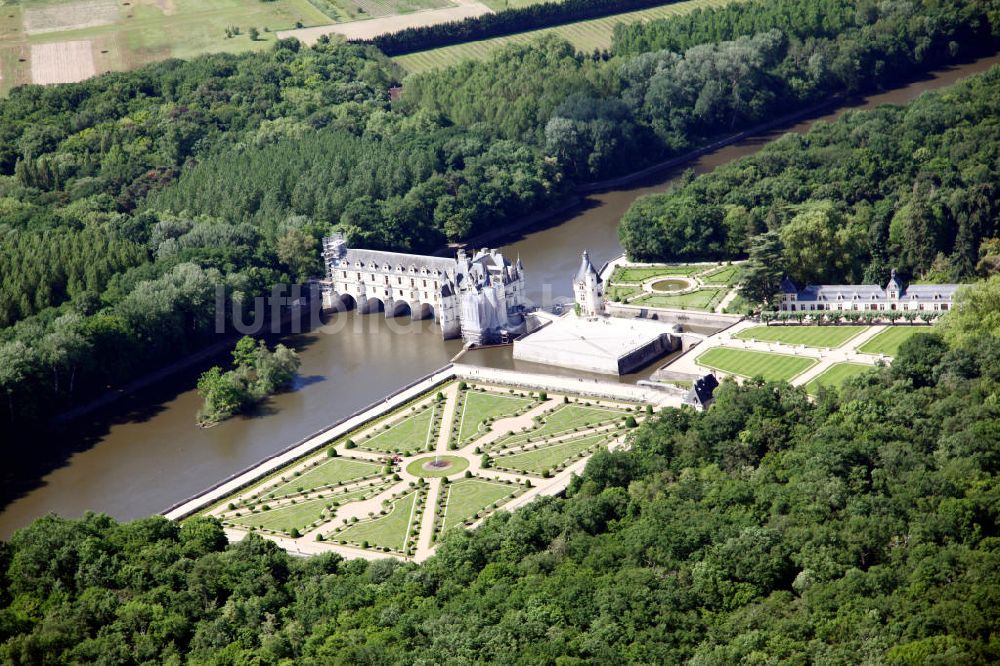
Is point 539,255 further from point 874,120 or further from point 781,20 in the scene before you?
point 781,20

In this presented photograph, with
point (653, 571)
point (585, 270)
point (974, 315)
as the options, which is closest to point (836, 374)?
point (974, 315)

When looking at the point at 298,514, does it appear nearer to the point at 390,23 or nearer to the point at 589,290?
the point at 589,290

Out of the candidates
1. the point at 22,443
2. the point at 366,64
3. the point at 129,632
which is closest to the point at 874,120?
the point at 366,64

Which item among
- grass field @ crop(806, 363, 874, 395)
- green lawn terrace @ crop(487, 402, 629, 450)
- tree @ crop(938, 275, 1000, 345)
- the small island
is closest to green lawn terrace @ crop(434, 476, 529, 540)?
green lawn terrace @ crop(487, 402, 629, 450)

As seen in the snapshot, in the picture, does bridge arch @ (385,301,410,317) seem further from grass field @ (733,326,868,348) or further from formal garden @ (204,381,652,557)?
grass field @ (733,326,868,348)

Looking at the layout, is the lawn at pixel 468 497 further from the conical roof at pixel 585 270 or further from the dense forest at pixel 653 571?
the conical roof at pixel 585 270

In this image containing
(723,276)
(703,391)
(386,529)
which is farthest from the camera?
(723,276)
